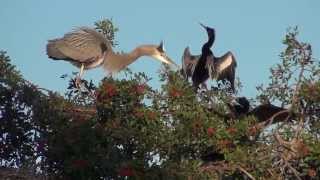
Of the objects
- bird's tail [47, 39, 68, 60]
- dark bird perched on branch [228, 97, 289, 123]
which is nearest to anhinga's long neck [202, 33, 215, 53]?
bird's tail [47, 39, 68, 60]

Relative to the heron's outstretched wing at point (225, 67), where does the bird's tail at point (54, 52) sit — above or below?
above

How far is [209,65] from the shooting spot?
916cm

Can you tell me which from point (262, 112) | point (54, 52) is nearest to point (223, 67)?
point (262, 112)

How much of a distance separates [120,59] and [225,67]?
1591 millimetres

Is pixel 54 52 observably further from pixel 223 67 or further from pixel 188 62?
pixel 223 67

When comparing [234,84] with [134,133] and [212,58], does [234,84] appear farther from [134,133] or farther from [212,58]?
[134,133]

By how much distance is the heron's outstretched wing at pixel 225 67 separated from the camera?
9.04 meters

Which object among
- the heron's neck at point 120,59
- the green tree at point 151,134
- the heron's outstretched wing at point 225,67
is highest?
the heron's neck at point 120,59

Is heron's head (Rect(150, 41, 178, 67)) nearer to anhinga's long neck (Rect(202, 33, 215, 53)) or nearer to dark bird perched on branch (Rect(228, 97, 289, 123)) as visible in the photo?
anhinga's long neck (Rect(202, 33, 215, 53))

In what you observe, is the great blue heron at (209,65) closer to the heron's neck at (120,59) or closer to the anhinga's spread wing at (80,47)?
the heron's neck at (120,59)

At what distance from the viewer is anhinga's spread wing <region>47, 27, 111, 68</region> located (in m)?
9.41

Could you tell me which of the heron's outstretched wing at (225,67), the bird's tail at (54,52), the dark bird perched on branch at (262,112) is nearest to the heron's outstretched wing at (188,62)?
the heron's outstretched wing at (225,67)

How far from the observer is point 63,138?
634cm

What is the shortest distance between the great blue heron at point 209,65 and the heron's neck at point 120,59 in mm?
916
